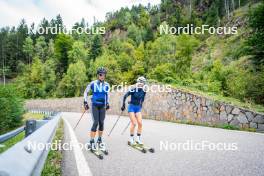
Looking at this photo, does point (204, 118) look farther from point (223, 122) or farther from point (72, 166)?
point (72, 166)

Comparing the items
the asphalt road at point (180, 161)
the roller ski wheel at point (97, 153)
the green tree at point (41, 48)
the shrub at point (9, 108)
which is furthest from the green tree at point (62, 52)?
the asphalt road at point (180, 161)

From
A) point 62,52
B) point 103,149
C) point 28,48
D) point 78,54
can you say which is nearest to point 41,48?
point 28,48

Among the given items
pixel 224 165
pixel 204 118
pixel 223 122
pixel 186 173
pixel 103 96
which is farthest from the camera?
pixel 204 118

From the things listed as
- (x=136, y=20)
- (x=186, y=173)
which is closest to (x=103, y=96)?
(x=186, y=173)

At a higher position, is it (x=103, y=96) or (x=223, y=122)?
(x=103, y=96)

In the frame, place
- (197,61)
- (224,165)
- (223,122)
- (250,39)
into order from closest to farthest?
(224,165) < (223,122) < (250,39) < (197,61)

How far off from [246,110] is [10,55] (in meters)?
127

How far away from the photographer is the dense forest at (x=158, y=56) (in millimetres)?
19984

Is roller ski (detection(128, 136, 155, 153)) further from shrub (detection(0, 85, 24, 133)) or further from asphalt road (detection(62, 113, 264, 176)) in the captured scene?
shrub (detection(0, 85, 24, 133))

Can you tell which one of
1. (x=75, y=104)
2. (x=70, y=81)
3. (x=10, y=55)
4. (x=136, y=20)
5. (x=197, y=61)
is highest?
(x=136, y=20)

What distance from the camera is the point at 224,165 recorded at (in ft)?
17.7
